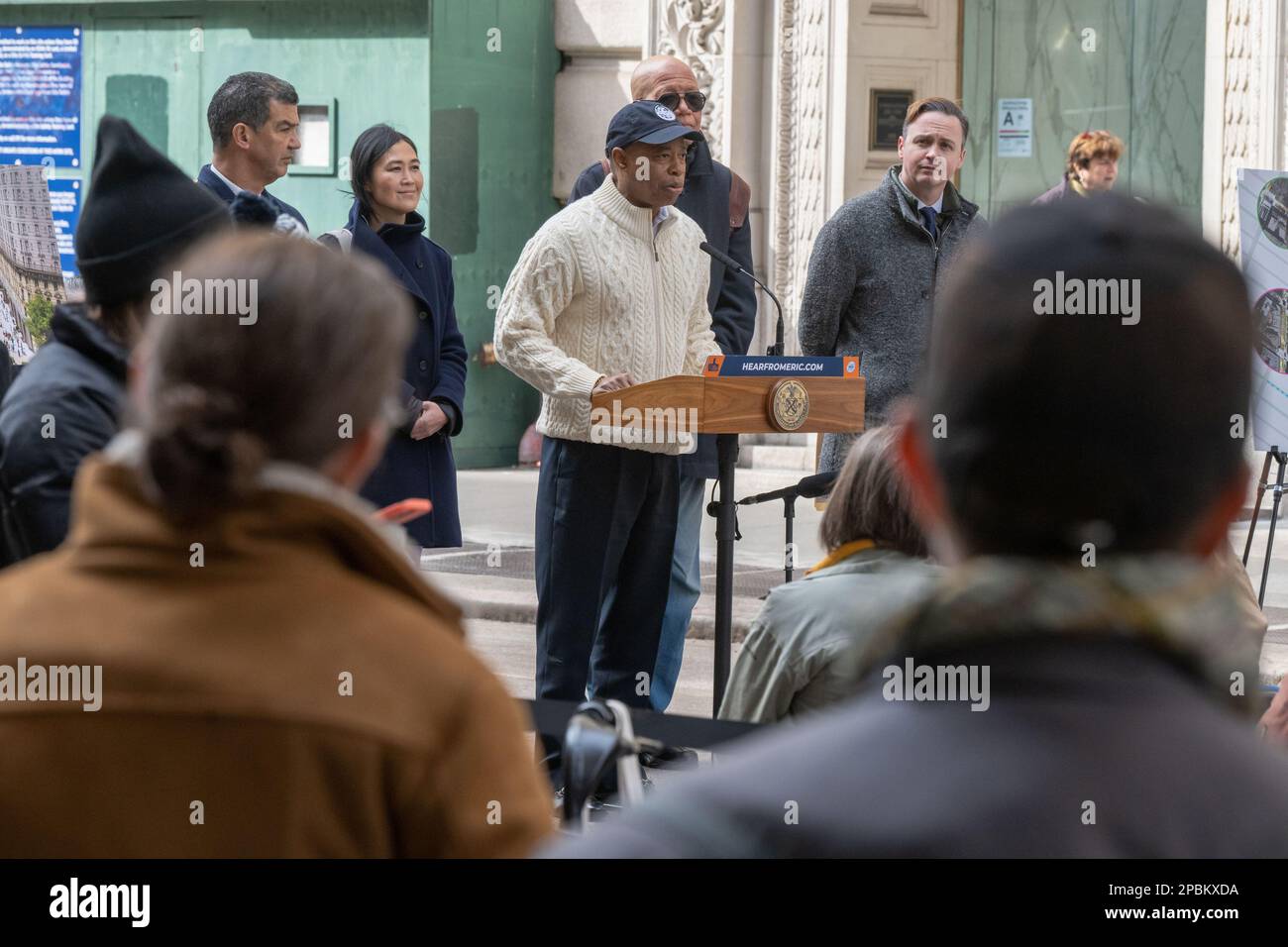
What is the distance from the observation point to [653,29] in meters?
13.3

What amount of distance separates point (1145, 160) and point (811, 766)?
1257 centimetres

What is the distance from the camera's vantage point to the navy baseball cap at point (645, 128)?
5445 mm

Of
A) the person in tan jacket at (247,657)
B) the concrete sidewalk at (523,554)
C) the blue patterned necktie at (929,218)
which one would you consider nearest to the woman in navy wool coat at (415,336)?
the blue patterned necktie at (929,218)

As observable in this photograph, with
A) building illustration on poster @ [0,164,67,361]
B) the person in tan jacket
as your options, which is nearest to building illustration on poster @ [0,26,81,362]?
building illustration on poster @ [0,164,67,361]

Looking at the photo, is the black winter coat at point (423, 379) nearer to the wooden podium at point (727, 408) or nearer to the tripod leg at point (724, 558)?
the wooden podium at point (727, 408)

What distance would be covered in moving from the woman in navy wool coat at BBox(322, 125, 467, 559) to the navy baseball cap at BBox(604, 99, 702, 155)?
1.97ft

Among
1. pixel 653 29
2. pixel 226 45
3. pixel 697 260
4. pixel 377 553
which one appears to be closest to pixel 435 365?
pixel 697 260

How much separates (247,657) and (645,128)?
4.00m

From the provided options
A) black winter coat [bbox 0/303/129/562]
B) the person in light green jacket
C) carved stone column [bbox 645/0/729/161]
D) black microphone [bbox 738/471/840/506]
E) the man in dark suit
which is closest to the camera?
black winter coat [bbox 0/303/129/562]

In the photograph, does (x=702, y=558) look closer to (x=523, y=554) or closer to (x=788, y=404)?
(x=523, y=554)

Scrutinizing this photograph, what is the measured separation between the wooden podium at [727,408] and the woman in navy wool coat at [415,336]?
65cm

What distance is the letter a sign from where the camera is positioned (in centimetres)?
1326

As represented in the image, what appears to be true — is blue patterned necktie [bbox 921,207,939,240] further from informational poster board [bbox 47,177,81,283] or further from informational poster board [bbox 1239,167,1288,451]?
informational poster board [bbox 47,177,81,283]

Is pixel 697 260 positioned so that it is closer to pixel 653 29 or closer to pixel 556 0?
pixel 653 29
